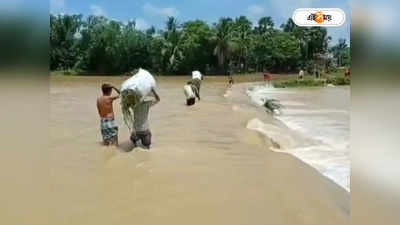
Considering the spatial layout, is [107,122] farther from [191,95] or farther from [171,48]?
[191,95]

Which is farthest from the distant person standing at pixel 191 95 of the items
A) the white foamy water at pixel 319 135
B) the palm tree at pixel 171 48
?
the palm tree at pixel 171 48

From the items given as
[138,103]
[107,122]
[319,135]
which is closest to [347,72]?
[138,103]

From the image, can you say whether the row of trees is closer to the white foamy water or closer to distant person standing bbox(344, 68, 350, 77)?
distant person standing bbox(344, 68, 350, 77)

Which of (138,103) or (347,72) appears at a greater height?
(347,72)

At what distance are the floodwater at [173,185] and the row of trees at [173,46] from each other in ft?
0.43

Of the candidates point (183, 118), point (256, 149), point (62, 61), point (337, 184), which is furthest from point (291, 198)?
point (183, 118)

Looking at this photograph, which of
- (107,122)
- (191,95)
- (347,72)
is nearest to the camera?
(347,72)

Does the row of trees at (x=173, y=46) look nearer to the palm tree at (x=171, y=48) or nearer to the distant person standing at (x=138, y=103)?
the palm tree at (x=171, y=48)

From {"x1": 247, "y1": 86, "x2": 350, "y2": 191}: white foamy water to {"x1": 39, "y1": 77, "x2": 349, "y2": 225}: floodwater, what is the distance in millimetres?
207

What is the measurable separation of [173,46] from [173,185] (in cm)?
80

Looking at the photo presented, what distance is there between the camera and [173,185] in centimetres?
270

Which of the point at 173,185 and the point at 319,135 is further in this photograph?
the point at 319,135

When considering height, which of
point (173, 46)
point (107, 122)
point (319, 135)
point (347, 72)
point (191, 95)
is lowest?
point (319, 135)

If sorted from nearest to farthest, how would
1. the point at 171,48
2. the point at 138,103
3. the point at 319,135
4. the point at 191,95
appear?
the point at 171,48 < the point at 138,103 < the point at 319,135 < the point at 191,95
